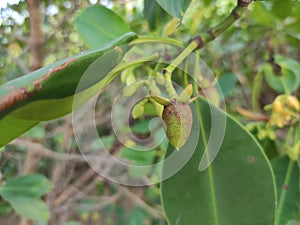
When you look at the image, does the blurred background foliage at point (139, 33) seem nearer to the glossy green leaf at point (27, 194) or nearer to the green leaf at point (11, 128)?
the glossy green leaf at point (27, 194)

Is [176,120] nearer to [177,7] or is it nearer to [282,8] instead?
[177,7]

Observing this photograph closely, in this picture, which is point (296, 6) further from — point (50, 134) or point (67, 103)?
point (50, 134)

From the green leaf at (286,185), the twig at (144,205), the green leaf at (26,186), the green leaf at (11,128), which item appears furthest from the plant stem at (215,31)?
the twig at (144,205)

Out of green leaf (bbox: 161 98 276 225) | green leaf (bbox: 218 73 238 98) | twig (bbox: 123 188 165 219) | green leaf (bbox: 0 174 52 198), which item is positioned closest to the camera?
green leaf (bbox: 161 98 276 225)

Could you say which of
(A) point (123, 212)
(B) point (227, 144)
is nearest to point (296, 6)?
(B) point (227, 144)

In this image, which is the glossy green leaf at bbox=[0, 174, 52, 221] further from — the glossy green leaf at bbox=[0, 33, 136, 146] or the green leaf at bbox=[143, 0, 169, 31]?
the glossy green leaf at bbox=[0, 33, 136, 146]

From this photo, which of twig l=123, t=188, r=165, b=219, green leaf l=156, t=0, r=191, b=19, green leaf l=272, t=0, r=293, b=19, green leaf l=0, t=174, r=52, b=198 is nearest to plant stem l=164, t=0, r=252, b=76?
green leaf l=156, t=0, r=191, b=19
